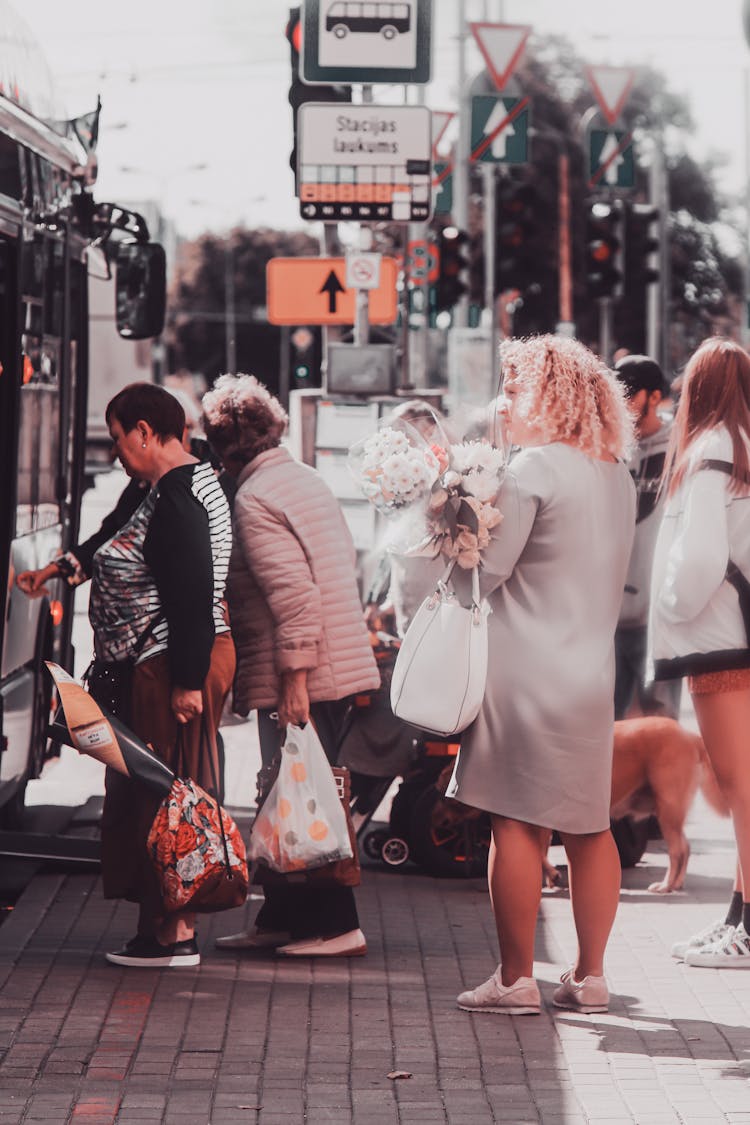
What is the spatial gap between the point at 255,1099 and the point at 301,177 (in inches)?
273

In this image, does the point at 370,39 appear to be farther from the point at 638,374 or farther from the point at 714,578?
the point at 714,578

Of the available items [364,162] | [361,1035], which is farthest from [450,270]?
[361,1035]

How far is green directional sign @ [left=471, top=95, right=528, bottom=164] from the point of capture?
25.2m

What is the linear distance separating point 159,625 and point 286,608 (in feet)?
1.33

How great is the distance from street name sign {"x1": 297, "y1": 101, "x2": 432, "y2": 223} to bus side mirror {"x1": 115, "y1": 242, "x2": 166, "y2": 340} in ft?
3.60

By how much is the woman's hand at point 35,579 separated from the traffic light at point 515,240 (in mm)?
20261

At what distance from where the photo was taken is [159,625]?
258 inches

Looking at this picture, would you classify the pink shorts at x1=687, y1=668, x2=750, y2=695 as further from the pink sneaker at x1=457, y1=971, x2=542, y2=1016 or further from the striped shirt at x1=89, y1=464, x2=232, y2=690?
the striped shirt at x1=89, y1=464, x2=232, y2=690

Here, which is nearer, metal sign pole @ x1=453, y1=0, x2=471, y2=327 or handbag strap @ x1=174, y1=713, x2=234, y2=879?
handbag strap @ x1=174, y1=713, x2=234, y2=879

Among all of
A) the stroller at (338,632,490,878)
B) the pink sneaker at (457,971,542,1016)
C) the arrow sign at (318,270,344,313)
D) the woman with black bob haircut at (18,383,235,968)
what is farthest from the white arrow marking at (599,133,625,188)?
the pink sneaker at (457,971,542,1016)

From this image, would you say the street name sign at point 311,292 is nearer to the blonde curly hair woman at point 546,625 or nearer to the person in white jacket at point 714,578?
the person in white jacket at point 714,578

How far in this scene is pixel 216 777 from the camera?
265 inches

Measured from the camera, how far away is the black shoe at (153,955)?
6.65 meters

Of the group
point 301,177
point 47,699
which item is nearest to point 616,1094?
point 47,699
